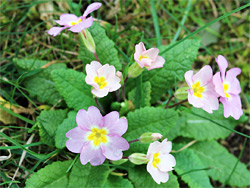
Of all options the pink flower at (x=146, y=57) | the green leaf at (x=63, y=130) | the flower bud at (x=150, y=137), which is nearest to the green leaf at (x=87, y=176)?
the green leaf at (x=63, y=130)

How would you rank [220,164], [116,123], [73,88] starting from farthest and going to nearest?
[220,164] → [73,88] → [116,123]

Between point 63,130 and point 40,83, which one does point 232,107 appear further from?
point 40,83

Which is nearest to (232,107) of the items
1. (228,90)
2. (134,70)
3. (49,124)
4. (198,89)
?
(228,90)

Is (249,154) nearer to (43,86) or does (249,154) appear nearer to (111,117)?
(111,117)

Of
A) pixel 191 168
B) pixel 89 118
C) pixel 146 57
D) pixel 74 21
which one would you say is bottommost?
pixel 191 168

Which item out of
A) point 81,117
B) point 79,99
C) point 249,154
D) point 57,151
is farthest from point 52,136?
point 249,154

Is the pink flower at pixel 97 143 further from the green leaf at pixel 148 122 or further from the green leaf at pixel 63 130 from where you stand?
the green leaf at pixel 148 122
